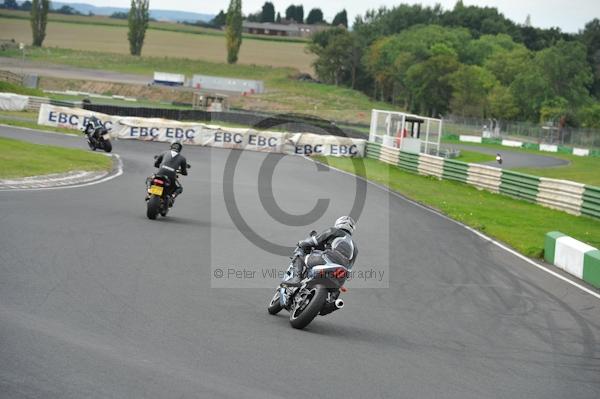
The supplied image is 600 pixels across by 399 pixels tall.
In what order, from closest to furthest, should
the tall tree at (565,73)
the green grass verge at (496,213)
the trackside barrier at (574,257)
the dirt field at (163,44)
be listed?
the trackside barrier at (574,257) < the green grass verge at (496,213) < the tall tree at (565,73) < the dirt field at (163,44)

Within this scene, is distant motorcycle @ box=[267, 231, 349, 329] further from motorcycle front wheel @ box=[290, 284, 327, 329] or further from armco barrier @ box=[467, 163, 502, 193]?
armco barrier @ box=[467, 163, 502, 193]

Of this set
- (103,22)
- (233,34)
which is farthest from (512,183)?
(103,22)

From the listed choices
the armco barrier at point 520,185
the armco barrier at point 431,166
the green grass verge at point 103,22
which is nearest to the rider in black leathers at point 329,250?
the armco barrier at point 520,185

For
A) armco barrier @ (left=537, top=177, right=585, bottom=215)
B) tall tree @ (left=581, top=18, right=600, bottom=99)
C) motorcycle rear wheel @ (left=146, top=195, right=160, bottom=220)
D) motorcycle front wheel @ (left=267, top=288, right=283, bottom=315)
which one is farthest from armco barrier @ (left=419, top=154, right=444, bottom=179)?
tall tree @ (left=581, top=18, right=600, bottom=99)

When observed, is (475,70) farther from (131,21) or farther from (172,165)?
(172,165)

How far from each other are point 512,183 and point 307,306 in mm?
22283

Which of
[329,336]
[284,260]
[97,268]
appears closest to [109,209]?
[284,260]

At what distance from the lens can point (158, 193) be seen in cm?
1695

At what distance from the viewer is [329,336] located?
9.57 metres

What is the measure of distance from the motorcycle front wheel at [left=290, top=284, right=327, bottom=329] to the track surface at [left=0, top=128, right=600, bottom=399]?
156mm

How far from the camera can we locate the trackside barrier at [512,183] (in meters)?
26.0

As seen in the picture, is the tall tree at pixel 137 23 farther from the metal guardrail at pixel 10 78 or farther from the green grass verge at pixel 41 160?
the green grass verge at pixel 41 160

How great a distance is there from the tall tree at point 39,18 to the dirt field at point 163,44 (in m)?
4.54

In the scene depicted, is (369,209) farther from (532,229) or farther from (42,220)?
(42,220)
